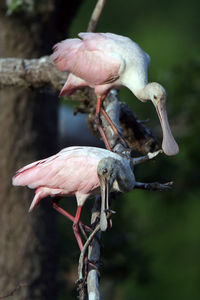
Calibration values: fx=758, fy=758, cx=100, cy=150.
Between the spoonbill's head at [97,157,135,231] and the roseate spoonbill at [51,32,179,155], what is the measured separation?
2.24 feet

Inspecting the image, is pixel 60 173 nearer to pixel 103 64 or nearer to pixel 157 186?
pixel 157 186

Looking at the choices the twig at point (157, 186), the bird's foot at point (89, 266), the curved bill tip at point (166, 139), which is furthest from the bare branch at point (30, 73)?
the bird's foot at point (89, 266)

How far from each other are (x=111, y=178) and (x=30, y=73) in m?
1.69

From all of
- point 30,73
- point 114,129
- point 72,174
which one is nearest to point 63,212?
point 72,174

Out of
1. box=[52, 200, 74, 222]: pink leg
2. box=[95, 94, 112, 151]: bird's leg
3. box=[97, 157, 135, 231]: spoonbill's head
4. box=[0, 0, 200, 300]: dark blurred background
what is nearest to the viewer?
box=[97, 157, 135, 231]: spoonbill's head

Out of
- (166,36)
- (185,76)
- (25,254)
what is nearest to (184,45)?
(166,36)

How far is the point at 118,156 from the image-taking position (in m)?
3.17

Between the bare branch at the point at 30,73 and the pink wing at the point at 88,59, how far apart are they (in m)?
0.29

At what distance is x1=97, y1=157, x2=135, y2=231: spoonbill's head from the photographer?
9.71 ft

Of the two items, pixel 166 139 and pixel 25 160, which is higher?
pixel 166 139

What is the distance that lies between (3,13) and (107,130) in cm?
179

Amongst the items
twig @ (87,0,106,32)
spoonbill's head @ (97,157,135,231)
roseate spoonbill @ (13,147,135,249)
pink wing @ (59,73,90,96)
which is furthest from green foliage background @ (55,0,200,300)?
spoonbill's head @ (97,157,135,231)

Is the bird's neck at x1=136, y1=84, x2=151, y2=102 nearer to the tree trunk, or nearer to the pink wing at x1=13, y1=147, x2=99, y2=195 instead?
the pink wing at x1=13, y1=147, x2=99, y2=195

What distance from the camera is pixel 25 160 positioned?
5.21m
